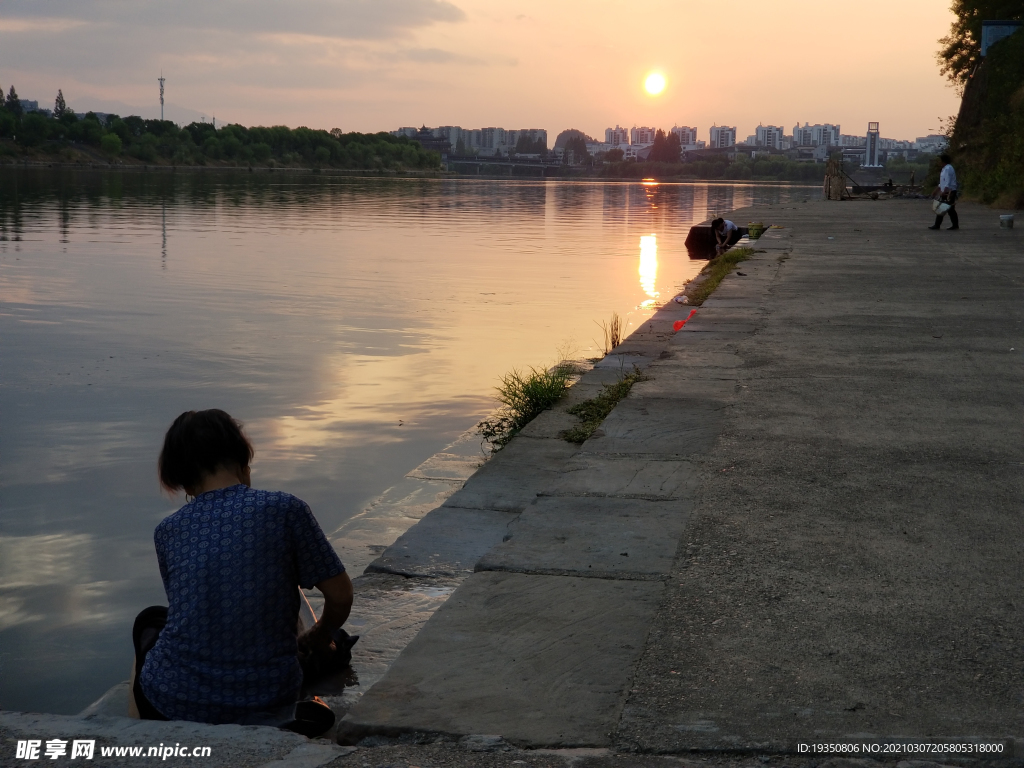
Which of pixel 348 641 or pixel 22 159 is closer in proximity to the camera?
pixel 348 641

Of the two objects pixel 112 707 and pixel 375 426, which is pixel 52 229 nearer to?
pixel 375 426

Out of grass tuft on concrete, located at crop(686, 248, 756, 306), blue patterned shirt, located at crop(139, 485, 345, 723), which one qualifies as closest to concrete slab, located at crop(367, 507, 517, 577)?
blue patterned shirt, located at crop(139, 485, 345, 723)

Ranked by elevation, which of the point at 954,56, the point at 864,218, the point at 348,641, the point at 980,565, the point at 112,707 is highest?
the point at 954,56

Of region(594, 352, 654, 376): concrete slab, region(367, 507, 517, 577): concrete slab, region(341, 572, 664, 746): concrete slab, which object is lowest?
region(367, 507, 517, 577): concrete slab

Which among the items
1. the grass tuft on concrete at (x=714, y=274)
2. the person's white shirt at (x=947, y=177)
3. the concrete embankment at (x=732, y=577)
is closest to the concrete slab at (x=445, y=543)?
the concrete embankment at (x=732, y=577)

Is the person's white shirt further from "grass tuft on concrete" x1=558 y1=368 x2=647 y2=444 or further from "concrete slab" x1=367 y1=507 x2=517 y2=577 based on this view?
"concrete slab" x1=367 y1=507 x2=517 y2=577

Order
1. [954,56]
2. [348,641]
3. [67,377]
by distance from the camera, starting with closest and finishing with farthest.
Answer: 1. [348,641]
2. [67,377]
3. [954,56]

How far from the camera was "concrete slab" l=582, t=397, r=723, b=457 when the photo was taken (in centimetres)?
548

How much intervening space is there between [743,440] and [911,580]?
6.38ft

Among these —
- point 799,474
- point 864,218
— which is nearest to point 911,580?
point 799,474

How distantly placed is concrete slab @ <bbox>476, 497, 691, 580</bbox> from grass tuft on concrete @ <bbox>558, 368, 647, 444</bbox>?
170 centimetres

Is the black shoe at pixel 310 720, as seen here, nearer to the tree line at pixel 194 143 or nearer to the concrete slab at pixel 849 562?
the concrete slab at pixel 849 562

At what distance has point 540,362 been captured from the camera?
433 inches

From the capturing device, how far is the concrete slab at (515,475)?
529cm
